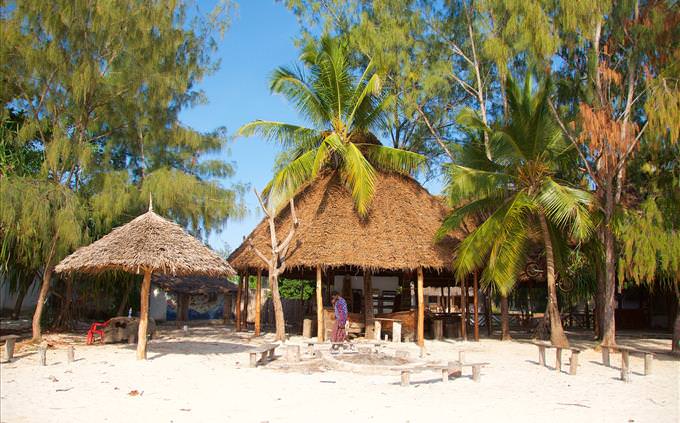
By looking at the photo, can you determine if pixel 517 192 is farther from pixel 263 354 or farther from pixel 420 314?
pixel 263 354

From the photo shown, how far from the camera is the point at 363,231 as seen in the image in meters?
15.8

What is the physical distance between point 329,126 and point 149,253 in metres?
8.64

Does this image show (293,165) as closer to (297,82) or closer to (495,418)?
(297,82)

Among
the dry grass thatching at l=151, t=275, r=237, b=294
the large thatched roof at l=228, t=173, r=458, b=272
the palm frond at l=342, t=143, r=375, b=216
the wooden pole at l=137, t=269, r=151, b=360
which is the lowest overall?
the wooden pole at l=137, t=269, r=151, b=360

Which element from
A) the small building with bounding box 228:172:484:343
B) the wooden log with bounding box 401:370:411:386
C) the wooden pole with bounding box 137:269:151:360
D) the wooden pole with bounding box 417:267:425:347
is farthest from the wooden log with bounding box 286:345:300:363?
the wooden pole with bounding box 417:267:425:347

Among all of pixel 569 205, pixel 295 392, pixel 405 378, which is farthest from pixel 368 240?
pixel 295 392

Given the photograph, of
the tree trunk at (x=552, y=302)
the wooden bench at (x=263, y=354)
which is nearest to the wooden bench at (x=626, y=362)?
the tree trunk at (x=552, y=302)

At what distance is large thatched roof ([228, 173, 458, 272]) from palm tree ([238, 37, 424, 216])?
1.55 ft

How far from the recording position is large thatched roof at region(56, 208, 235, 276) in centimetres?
1035

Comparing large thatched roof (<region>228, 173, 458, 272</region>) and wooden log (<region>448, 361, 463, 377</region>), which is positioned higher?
large thatched roof (<region>228, 173, 458, 272</region>)

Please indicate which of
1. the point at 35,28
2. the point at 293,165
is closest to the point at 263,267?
the point at 293,165

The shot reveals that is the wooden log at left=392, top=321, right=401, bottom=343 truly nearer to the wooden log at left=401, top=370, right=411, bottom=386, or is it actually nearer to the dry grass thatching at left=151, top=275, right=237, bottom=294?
the wooden log at left=401, top=370, right=411, bottom=386

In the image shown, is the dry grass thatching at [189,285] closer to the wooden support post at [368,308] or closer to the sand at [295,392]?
the wooden support post at [368,308]

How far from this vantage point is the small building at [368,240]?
14.7 metres
